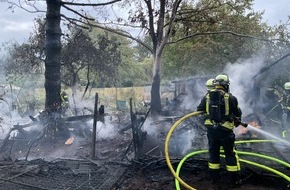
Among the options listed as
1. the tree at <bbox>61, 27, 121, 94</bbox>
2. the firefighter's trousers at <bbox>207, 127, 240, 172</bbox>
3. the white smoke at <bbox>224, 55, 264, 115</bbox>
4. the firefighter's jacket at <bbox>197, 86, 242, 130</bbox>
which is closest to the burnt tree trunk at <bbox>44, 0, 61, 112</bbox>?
the firefighter's trousers at <bbox>207, 127, 240, 172</bbox>

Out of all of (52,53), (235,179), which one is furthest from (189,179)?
(52,53)

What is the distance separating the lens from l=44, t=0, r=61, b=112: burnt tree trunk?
36.6ft

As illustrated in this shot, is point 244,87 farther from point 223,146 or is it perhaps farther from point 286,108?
point 223,146

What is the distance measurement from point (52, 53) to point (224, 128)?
294 inches

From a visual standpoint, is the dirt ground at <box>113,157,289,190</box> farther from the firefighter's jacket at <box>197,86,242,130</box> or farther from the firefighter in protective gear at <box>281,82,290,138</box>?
the firefighter in protective gear at <box>281,82,290,138</box>

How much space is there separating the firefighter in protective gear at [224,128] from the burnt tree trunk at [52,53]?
6.57m

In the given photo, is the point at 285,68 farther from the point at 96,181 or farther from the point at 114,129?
the point at 96,181

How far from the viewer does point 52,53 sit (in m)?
11.2

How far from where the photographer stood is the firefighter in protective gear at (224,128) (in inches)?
232

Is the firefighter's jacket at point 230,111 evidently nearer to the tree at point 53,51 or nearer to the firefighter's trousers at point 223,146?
the firefighter's trousers at point 223,146

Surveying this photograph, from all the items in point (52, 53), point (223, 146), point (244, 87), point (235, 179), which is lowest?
point (235, 179)

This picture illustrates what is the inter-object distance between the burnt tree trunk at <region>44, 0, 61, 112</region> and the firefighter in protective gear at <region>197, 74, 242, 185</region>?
657 cm

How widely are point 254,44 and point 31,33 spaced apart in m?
16.0

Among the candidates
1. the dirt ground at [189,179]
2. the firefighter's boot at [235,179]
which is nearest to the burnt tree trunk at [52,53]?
the dirt ground at [189,179]
